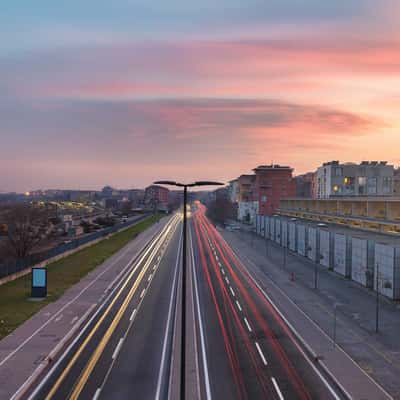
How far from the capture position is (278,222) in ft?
264

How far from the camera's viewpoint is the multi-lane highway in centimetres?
1931

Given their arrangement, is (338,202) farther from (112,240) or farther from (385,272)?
(112,240)

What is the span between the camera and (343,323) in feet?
98.1

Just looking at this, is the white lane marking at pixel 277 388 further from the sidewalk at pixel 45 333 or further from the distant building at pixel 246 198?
the distant building at pixel 246 198

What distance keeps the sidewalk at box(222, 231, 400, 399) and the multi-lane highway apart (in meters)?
1.36

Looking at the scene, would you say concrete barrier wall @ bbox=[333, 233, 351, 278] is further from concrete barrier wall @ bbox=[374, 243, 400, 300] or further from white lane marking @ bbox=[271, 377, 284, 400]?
white lane marking @ bbox=[271, 377, 284, 400]

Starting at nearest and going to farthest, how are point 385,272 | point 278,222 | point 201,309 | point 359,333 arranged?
point 359,333
point 201,309
point 385,272
point 278,222

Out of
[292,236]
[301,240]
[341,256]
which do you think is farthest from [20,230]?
[292,236]

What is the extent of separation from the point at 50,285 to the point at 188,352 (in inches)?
899

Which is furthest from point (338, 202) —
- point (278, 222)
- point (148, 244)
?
point (148, 244)

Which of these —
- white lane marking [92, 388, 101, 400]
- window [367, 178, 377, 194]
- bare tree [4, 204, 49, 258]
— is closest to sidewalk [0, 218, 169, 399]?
white lane marking [92, 388, 101, 400]

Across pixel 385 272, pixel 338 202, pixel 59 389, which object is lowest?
pixel 59 389

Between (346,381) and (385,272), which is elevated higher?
(385,272)

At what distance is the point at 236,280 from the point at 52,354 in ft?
83.9
